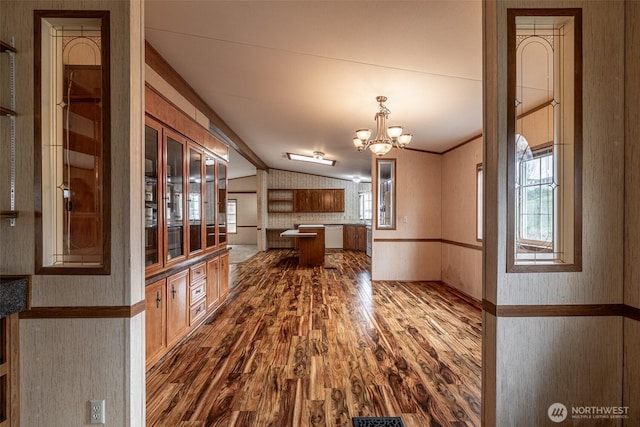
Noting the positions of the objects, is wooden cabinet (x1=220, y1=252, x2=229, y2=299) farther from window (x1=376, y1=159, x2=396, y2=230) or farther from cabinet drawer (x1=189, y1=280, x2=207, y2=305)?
window (x1=376, y1=159, x2=396, y2=230)

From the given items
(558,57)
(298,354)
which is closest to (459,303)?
(298,354)

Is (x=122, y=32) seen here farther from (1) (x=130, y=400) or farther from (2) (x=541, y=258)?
(2) (x=541, y=258)

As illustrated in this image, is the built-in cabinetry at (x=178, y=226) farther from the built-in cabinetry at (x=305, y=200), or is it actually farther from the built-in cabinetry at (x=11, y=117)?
the built-in cabinetry at (x=305, y=200)

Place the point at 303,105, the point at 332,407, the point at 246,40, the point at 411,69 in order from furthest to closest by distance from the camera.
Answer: the point at 303,105
the point at 411,69
the point at 246,40
the point at 332,407

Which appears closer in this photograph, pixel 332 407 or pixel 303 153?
pixel 332 407

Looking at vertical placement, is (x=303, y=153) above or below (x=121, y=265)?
above

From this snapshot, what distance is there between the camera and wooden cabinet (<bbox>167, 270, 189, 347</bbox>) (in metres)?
2.83

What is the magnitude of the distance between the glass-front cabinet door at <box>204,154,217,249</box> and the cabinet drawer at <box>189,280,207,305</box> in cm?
50

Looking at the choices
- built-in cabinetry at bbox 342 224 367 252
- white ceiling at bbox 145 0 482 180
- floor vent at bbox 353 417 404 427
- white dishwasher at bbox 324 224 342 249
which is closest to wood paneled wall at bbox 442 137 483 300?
white ceiling at bbox 145 0 482 180

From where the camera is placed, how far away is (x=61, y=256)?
154cm

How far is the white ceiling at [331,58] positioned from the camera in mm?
1994

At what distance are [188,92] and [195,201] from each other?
121 centimetres

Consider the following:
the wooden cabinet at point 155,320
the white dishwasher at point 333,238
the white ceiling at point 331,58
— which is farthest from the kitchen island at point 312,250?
the wooden cabinet at point 155,320

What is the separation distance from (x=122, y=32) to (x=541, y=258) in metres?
2.37
